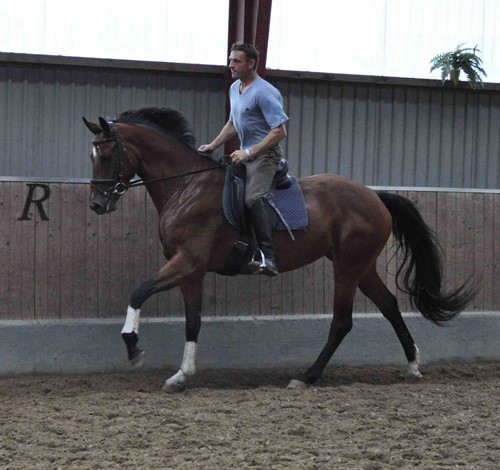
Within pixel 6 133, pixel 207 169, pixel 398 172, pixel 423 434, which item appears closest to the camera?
pixel 423 434

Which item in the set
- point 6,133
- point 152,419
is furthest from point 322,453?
point 6,133

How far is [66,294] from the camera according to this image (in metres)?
7.73

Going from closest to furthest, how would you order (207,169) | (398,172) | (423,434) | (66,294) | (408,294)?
(423,434), (207,169), (66,294), (408,294), (398,172)

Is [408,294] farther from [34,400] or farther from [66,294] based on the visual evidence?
[34,400]

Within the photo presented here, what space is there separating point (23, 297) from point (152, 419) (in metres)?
2.34

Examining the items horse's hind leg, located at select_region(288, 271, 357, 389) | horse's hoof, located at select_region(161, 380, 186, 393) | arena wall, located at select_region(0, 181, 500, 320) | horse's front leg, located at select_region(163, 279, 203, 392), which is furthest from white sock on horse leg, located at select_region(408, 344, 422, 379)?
horse's hoof, located at select_region(161, 380, 186, 393)

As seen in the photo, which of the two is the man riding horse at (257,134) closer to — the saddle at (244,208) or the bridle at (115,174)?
the saddle at (244,208)

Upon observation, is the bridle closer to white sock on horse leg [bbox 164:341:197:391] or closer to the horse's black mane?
the horse's black mane

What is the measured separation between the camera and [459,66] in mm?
10711

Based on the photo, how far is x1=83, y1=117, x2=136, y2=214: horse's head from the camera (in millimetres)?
6816

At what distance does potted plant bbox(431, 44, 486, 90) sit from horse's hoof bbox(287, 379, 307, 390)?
4.95m

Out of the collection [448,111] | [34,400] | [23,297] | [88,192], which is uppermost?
[448,111]

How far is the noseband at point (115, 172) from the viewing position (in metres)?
6.82

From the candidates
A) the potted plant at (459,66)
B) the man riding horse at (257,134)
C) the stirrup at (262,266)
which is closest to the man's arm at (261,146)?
the man riding horse at (257,134)
